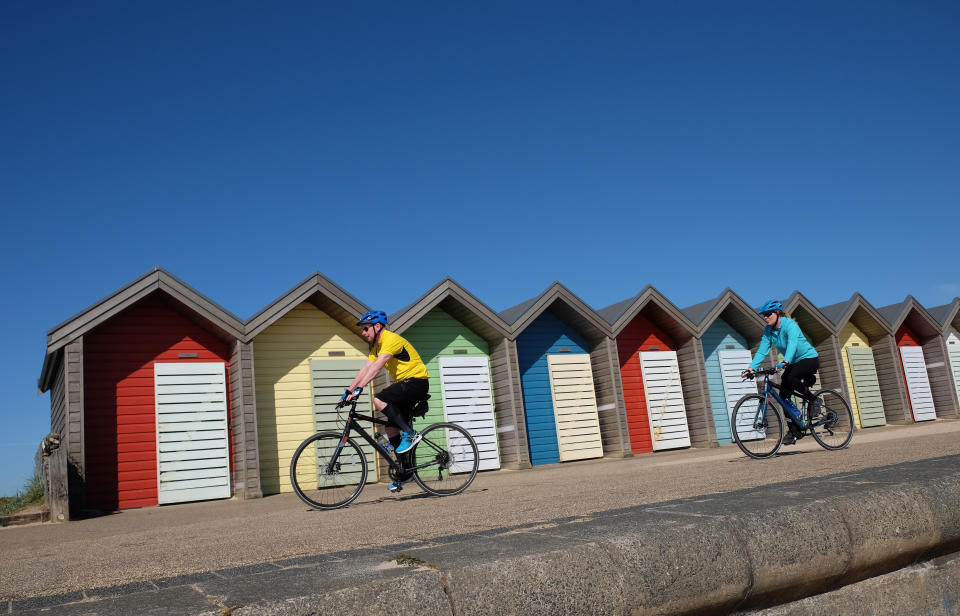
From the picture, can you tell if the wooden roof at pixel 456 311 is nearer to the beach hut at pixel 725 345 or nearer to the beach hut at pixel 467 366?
the beach hut at pixel 467 366

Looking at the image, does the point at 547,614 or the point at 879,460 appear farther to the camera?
the point at 879,460

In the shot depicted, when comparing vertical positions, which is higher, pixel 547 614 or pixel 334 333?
pixel 334 333

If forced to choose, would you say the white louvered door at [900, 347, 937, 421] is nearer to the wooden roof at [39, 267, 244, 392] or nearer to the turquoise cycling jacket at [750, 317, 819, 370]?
the turquoise cycling jacket at [750, 317, 819, 370]

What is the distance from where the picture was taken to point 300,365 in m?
14.0

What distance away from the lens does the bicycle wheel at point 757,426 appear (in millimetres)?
9078

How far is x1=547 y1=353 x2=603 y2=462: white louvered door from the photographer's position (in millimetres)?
16297

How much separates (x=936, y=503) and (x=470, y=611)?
243 cm

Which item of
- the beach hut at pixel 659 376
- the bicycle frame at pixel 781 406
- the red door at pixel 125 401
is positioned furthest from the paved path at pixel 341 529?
the beach hut at pixel 659 376

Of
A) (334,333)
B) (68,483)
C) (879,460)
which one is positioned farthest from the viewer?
(334,333)

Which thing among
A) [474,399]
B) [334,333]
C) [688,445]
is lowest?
[688,445]

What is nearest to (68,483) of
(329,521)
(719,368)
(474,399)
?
(329,521)

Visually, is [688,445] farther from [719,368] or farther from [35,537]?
[35,537]

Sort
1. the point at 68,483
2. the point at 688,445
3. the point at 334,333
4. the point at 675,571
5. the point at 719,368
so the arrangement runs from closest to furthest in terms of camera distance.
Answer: the point at 675,571 → the point at 68,483 → the point at 334,333 → the point at 688,445 → the point at 719,368

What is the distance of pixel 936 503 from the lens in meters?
3.33
